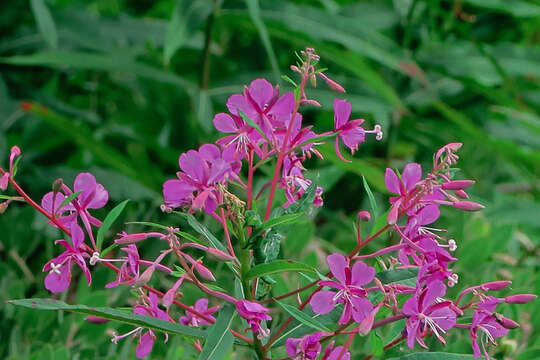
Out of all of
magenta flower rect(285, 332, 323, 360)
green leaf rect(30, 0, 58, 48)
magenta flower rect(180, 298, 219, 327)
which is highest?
magenta flower rect(285, 332, 323, 360)

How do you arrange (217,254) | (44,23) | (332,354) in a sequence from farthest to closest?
(44,23), (332,354), (217,254)

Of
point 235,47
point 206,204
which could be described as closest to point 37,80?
point 235,47

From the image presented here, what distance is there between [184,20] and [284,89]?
328 millimetres

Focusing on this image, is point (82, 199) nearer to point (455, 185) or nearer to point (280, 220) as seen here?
point (280, 220)

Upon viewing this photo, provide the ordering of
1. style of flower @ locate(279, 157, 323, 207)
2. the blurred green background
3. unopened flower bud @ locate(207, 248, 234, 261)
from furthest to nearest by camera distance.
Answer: the blurred green background, style of flower @ locate(279, 157, 323, 207), unopened flower bud @ locate(207, 248, 234, 261)

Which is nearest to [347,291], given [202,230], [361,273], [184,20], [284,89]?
[361,273]

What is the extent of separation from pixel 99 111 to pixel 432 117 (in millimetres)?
912

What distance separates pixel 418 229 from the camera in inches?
21.7

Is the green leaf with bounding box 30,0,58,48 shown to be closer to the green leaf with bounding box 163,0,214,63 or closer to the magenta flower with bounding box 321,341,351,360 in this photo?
the green leaf with bounding box 163,0,214,63

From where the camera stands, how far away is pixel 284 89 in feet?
5.52

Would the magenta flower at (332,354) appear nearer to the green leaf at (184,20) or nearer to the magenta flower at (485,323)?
the magenta flower at (485,323)

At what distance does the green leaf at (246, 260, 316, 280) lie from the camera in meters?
0.52

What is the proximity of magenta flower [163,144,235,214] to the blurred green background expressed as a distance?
53 centimetres

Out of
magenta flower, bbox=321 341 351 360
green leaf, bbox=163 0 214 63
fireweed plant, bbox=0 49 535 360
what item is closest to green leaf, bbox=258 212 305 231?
fireweed plant, bbox=0 49 535 360
